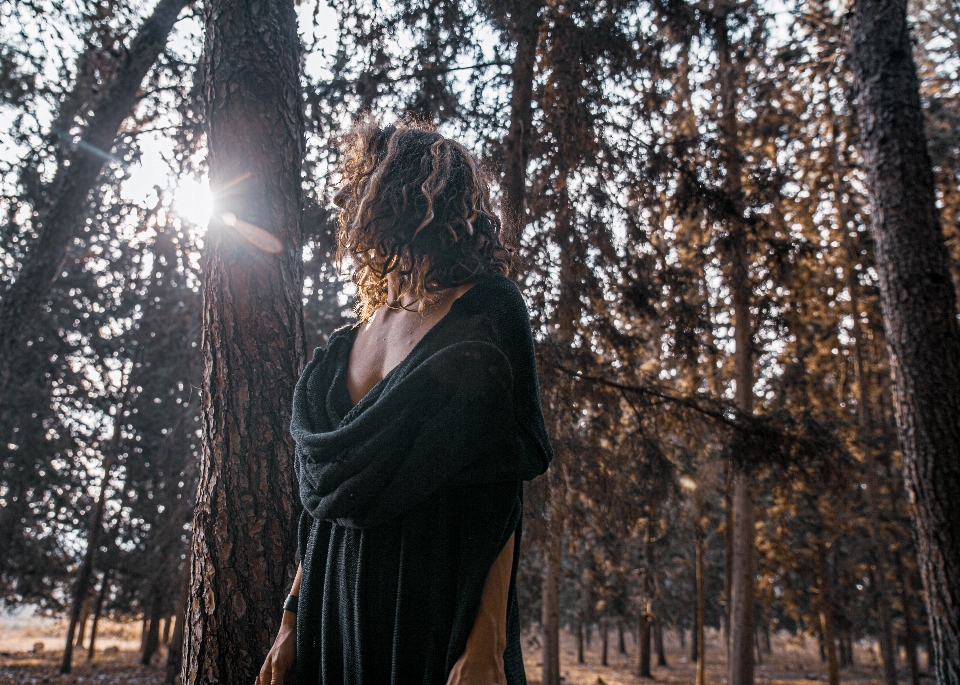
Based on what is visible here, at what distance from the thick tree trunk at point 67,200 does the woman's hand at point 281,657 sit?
542cm

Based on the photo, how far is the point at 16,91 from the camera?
229 inches

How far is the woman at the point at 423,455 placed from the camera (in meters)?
1.26

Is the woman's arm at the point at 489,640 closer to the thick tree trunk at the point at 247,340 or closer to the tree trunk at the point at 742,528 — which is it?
the thick tree trunk at the point at 247,340

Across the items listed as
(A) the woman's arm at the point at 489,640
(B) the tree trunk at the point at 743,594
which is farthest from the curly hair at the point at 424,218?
(B) the tree trunk at the point at 743,594

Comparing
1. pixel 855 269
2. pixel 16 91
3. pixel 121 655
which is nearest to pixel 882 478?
pixel 855 269

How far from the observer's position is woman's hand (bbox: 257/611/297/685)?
5.07 feet

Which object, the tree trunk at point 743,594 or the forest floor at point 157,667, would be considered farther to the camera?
the forest floor at point 157,667

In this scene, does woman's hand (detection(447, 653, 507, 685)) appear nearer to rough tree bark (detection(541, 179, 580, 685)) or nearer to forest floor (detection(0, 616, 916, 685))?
rough tree bark (detection(541, 179, 580, 685))

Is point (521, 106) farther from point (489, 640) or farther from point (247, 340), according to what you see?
point (489, 640)

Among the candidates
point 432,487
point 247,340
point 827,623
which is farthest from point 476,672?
point 827,623

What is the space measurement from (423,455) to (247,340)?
1.59 meters

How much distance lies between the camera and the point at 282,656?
5.16 ft

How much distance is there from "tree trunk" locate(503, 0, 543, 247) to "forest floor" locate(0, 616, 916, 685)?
1296 cm

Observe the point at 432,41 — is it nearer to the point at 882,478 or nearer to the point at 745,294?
the point at 745,294
